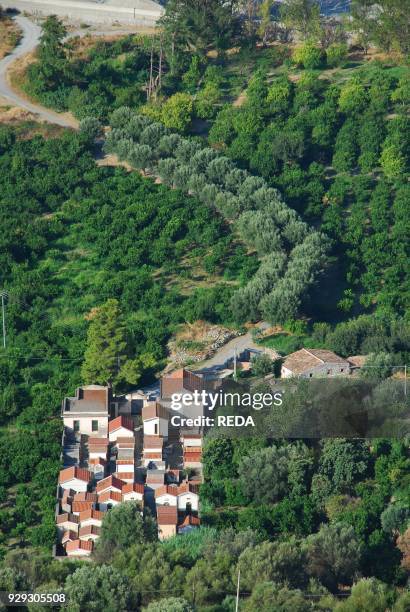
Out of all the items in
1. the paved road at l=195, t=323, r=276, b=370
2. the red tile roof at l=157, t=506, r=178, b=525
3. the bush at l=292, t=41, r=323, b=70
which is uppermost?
the bush at l=292, t=41, r=323, b=70

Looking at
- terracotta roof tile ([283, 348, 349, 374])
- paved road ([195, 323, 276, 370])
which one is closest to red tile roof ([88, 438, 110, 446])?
paved road ([195, 323, 276, 370])

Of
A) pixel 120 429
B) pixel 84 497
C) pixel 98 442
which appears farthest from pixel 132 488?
pixel 120 429

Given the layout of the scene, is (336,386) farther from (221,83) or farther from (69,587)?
(221,83)

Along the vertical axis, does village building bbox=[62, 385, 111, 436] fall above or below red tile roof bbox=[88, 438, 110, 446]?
above

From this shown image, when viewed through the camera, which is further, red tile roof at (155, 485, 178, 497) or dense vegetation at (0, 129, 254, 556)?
dense vegetation at (0, 129, 254, 556)

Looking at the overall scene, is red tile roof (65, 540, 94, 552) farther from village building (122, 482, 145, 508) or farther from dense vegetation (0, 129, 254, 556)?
village building (122, 482, 145, 508)

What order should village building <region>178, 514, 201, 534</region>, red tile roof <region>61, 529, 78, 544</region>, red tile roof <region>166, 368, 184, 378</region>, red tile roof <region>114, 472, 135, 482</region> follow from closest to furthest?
red tile roof <region>61, 529, 78, 544</region> < village building <region>178, 514, 201, 534</region> < red tile roof <region>114, 472, 135, 482</region> < red tile roof <region>166, 368, 184, 378</region>

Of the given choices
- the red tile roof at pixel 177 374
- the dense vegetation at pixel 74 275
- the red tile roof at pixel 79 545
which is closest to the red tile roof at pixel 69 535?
the red tile roof at pixel 79 545
